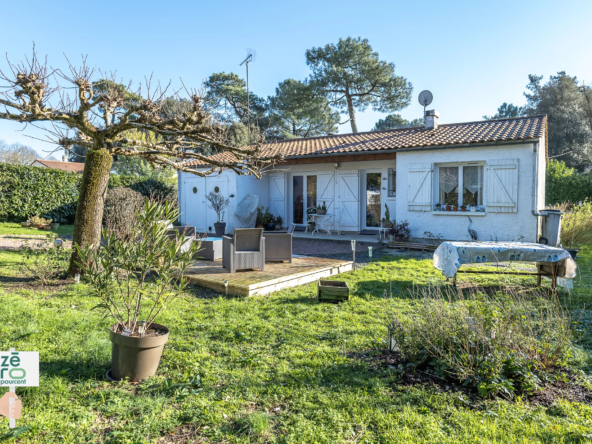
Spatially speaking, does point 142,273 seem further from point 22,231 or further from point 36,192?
point 36,192

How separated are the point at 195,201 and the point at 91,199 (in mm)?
10625

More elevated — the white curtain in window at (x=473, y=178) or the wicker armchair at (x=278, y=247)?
the white curtain in window at (x=473, y=178)

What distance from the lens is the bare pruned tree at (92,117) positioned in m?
5.18

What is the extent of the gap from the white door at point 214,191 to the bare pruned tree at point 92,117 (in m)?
8.51

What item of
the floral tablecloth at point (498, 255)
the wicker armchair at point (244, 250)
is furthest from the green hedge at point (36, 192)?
the floral tablecloth at point (498, 255)

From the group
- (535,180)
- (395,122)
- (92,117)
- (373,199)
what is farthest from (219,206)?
(395,122)

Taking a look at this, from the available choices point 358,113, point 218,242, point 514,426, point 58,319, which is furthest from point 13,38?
point 358,113

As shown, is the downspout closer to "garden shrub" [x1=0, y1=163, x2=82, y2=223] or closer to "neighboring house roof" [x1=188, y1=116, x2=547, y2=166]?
"neighboring house roof" [x1=188, y1=116, x2=547, y2=166]

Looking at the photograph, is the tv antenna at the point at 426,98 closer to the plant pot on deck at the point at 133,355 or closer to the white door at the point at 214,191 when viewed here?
the white door at the point at 214,191

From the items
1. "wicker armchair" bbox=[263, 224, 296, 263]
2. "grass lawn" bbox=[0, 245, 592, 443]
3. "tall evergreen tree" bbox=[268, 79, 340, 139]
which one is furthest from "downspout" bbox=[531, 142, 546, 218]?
"tall evergreen tree" bbox=[268, 79, 340, 139]

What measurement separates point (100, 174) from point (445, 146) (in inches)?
351

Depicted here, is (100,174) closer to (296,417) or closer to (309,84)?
(296,417)

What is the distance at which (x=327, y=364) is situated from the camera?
10.8ft

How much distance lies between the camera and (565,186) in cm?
1788
